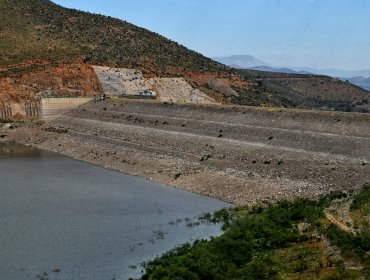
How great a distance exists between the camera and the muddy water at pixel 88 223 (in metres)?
19.5

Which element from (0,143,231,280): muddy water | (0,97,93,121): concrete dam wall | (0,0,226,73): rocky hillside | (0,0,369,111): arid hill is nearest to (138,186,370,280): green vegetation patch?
(0,143,231,280): muddy water

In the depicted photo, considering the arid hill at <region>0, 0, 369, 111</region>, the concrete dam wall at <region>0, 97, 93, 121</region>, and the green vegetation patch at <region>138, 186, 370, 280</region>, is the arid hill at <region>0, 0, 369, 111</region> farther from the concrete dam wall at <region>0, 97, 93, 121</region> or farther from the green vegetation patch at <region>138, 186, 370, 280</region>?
the green vegetation patch at <region>138, 186, 370, 280</region>

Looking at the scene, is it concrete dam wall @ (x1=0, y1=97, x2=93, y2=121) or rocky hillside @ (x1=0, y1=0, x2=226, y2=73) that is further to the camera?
rocky hillside @ (x1=0, y1=0, x2=226, y2=73)

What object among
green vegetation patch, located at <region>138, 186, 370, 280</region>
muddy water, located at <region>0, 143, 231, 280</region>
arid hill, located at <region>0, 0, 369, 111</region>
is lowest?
muddy water, located at <region>0, 143, 231, 280</region>

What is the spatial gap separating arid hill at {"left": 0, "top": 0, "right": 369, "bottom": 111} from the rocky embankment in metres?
17.8

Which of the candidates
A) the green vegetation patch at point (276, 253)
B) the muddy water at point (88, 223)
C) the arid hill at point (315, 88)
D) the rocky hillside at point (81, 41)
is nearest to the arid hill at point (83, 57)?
the rocky hillside at point (81, 41)

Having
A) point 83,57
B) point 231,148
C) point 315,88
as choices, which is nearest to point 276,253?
point 231,148

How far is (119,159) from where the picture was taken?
140 ft

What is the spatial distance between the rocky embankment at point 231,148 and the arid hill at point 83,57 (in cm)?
1778

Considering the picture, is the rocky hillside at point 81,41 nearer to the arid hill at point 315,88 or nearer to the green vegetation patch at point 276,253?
the arid hill at point 315,88

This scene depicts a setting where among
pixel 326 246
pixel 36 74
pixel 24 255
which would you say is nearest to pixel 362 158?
pixel 326 246

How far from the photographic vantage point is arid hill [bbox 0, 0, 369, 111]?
242 feet

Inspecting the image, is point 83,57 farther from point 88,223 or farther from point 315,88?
point 315,88

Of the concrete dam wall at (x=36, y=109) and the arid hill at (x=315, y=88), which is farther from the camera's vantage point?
the arid hill at (x=315, y=88)
